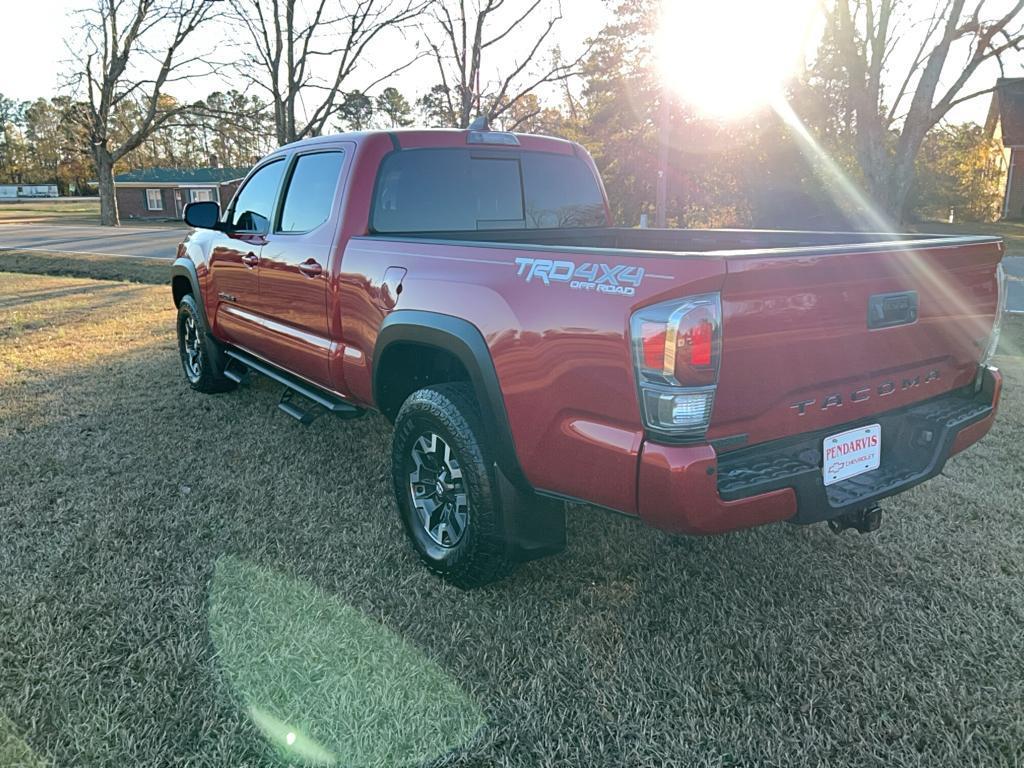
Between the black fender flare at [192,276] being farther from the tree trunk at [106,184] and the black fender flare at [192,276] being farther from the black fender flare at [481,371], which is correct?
the tree trunk at [106,184]

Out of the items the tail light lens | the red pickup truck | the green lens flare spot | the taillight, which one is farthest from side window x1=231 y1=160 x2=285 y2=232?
the tail light lens

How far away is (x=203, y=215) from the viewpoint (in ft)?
16.4

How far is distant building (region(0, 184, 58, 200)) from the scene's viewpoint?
8381 cm

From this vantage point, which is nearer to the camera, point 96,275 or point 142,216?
point 96,275

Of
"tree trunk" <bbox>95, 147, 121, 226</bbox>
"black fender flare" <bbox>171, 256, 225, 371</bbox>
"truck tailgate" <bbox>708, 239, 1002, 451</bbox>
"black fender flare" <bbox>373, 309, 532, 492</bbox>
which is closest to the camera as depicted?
"truck tailgate" <bbox>708, 239, 1002, 451</bbox>

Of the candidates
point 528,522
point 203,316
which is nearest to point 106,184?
point 203,316

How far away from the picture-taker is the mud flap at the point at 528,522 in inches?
109

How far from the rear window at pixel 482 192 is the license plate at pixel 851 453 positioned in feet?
7.39

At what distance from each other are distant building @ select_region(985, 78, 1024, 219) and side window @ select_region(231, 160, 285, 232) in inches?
1424

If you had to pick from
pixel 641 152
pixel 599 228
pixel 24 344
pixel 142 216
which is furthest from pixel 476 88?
pixel 142 216

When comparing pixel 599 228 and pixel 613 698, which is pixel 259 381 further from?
pixel 613 698

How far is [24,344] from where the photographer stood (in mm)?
7891

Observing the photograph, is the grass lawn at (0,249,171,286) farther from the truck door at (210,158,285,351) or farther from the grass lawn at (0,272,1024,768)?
the grass lawn at (0,272,1024,768)

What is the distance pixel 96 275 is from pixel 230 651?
15403mm
